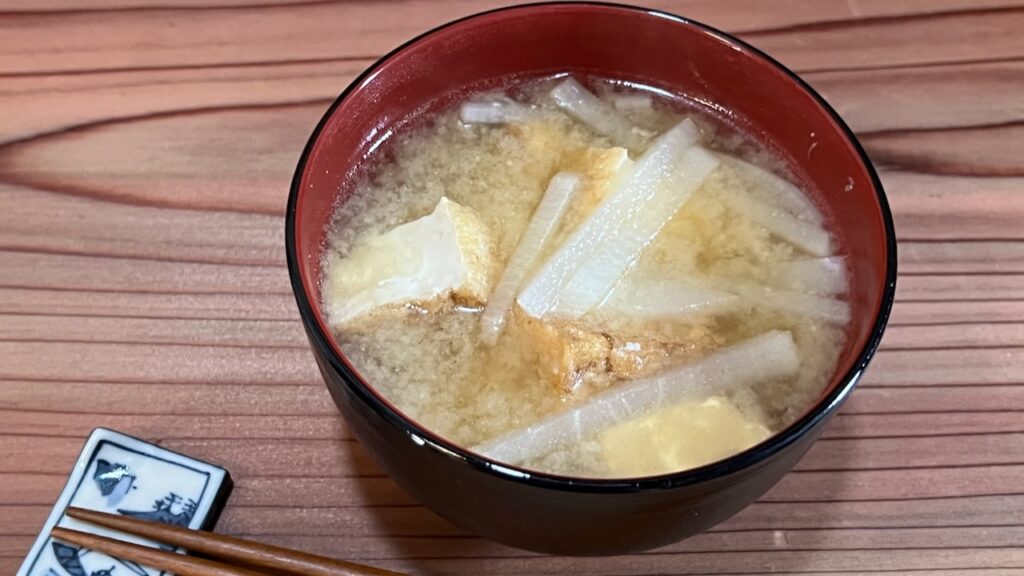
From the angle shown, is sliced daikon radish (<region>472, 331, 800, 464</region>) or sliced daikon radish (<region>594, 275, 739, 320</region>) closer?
sliced daikon radish (<region>472, 331, 800, 464</region>)

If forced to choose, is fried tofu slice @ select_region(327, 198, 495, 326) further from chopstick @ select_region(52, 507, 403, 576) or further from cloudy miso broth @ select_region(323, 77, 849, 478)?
chopstick @ select_region(52, 507, 403, 576)

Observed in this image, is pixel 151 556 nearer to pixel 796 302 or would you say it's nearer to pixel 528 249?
pixel 528 249

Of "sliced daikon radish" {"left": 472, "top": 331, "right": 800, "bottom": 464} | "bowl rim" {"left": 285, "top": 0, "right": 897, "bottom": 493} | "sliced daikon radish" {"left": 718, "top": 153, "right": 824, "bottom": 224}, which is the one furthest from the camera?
"sliced daikon radish" {"left": 718, "top": 153, "right": 824, "bottom": 224}

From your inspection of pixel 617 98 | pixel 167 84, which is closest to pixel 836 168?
pixel 617 98

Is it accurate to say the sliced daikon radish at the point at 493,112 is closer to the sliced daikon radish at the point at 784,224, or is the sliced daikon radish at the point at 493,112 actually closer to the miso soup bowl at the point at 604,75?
the miso soup bowl at the point at 604,75

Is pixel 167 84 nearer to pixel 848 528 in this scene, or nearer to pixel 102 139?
pixel 102 139

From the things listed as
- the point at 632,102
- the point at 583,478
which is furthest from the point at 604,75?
the point at 583,478

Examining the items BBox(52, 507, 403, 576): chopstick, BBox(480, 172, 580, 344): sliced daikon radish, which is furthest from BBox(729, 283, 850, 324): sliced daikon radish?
BBox(52, 507, 403, 576): chopstick
